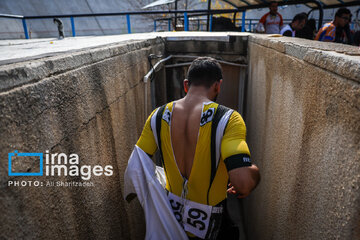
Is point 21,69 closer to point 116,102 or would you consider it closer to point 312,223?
point 116,102

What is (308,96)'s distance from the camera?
163 cm

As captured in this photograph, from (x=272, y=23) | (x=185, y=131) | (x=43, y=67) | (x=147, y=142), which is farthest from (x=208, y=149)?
(x=272, y=23)

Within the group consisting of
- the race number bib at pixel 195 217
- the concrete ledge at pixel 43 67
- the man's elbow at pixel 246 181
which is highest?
the concrete ledge at pixel 43 67

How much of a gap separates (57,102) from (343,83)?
4.96 ft

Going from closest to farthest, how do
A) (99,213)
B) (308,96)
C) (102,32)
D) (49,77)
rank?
(49,77), (308,96), (99,213), (102,32)

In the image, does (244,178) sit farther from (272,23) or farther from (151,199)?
(272,23)

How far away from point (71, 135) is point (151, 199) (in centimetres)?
80

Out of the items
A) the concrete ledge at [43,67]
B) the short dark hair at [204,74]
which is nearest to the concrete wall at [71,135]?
the concrete ledge at [43,67]

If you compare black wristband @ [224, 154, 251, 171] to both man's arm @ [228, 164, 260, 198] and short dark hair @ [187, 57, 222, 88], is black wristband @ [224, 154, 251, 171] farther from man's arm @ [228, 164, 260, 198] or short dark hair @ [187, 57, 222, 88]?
short dark hair @ [187, 57, 222, 88]

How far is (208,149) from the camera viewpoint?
1736 mm

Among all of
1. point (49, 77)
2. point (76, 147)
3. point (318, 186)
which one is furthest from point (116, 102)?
point (318, 186)

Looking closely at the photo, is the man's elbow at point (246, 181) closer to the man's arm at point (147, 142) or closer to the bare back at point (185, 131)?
the bare back at point (185, 131)

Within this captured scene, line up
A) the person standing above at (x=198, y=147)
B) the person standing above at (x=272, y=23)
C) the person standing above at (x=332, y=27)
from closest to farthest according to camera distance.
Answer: the person standing above at (x=198, y=147) < the person standing above at (x=332, y=27) < the person standing above at (x=272, y=23)

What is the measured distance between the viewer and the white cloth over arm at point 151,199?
1.88m
